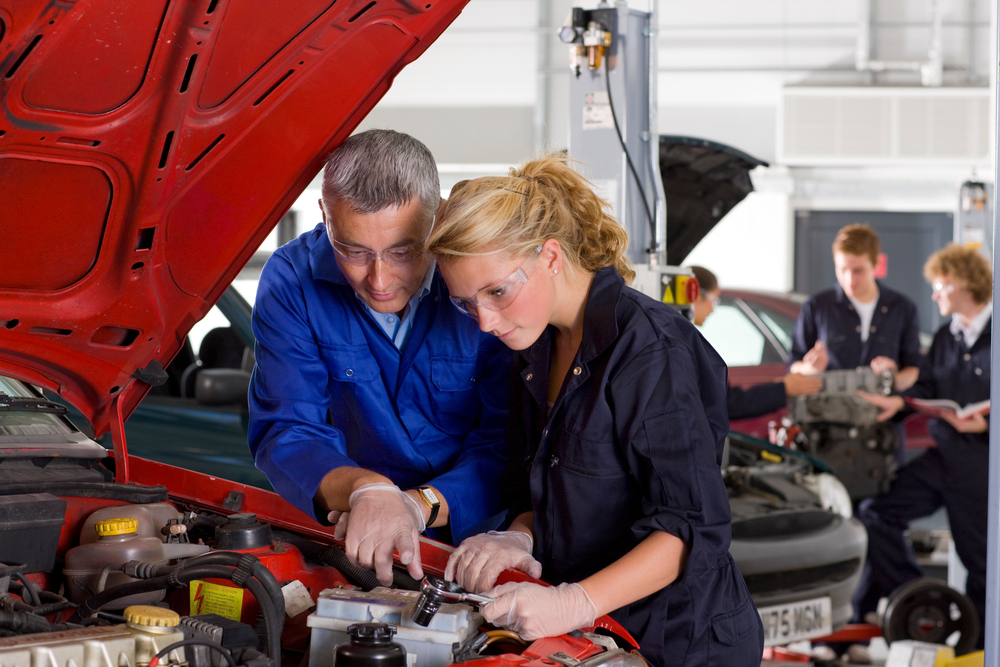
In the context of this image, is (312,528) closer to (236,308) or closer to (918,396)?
(236,308)

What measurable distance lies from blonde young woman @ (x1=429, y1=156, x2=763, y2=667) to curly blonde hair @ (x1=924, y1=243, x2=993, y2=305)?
146 inches

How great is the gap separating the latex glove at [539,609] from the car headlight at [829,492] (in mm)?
2615

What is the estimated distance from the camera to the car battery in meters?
1.27

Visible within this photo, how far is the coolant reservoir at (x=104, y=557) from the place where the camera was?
1504mm

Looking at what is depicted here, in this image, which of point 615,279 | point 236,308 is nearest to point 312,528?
point 615,279

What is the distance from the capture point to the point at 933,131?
30.6 feet

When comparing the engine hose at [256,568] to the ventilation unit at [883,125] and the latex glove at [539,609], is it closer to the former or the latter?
the latex glove at [539,609]

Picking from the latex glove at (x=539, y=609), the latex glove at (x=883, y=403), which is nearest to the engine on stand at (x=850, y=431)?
the latex glove at (x=883, y=403)

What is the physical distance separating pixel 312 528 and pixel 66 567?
1.49 ft

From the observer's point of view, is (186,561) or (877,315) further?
(877,315)

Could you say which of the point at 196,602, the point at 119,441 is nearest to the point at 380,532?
the point at 196,602

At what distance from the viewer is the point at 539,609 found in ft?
4.38

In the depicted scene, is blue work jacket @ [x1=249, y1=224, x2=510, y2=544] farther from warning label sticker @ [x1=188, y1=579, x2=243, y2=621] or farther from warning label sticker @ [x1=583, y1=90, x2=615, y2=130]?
warning label sticker @ [x1=583, y1=90, x2=615, y2=130]

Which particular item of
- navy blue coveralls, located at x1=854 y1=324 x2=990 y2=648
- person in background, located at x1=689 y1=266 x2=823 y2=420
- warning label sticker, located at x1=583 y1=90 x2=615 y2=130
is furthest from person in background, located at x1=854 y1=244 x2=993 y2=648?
warning label sticker, located at x1=583 y1=90 x2=615 y2=130
